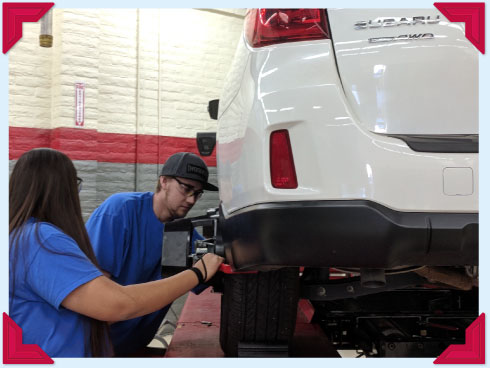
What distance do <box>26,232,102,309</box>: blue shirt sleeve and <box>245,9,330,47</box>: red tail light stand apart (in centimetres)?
76

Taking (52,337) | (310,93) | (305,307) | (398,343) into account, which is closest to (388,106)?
(310,93)

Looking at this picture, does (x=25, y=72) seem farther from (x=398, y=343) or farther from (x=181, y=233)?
(x=398, y=343)

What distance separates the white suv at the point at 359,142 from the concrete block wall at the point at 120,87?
143 inches

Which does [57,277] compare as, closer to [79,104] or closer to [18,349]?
[18,349]

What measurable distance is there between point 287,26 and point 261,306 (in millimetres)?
981

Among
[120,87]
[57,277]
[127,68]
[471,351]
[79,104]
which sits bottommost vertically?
[471,351]

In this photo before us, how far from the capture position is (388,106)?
1.26 m

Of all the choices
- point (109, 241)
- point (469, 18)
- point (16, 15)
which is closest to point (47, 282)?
point (16, 15)

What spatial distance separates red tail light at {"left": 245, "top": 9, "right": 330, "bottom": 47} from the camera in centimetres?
132

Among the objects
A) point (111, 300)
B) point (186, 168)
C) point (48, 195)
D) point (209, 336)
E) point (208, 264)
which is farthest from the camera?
point (209, 336)

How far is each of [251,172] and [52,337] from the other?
2.37ft

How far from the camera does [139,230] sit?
234cm

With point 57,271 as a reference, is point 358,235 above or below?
above

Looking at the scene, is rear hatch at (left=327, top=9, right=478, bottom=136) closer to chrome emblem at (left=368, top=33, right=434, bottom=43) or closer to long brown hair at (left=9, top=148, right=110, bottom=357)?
chrome emblem at (left=368, top=33, right=434, bottom=43)
